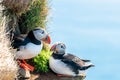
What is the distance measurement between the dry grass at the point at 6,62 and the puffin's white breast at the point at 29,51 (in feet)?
2.25

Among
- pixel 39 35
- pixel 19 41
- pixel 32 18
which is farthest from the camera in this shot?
pixel 32 18

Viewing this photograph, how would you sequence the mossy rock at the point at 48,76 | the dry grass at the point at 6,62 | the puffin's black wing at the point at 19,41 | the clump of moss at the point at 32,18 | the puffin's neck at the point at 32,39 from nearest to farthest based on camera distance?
1. the dry grass at the point at 6,62
2. the puffin's black wing at the point at 19,41
3. the puffin's neck at the point at 32,39
4. the mossy rock at the point at 48,76
5. the clump of moss at the point at 32,18

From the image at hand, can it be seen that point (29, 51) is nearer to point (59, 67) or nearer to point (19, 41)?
point (19, 41)

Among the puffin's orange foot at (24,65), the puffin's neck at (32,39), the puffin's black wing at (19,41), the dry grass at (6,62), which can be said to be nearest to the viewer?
the dry grass at (6,62)

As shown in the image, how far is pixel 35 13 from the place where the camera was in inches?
546

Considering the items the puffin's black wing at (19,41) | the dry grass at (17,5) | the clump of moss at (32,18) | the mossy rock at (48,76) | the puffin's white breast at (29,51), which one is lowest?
the mossy rock at (48,76)

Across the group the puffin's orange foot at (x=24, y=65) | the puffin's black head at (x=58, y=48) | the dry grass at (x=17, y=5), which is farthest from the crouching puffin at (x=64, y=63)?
the dry grass at (x=17, y=5)

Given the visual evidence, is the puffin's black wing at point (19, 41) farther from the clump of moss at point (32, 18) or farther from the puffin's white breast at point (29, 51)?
the clump of moss at point (32, 18)

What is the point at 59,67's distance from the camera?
512 inches

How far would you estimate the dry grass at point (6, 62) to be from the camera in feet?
35.7

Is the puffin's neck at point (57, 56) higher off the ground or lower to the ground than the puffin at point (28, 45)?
lower

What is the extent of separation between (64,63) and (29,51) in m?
0.84

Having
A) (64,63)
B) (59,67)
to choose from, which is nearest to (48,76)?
(59,67)

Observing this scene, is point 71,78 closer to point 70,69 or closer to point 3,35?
point 70,69
